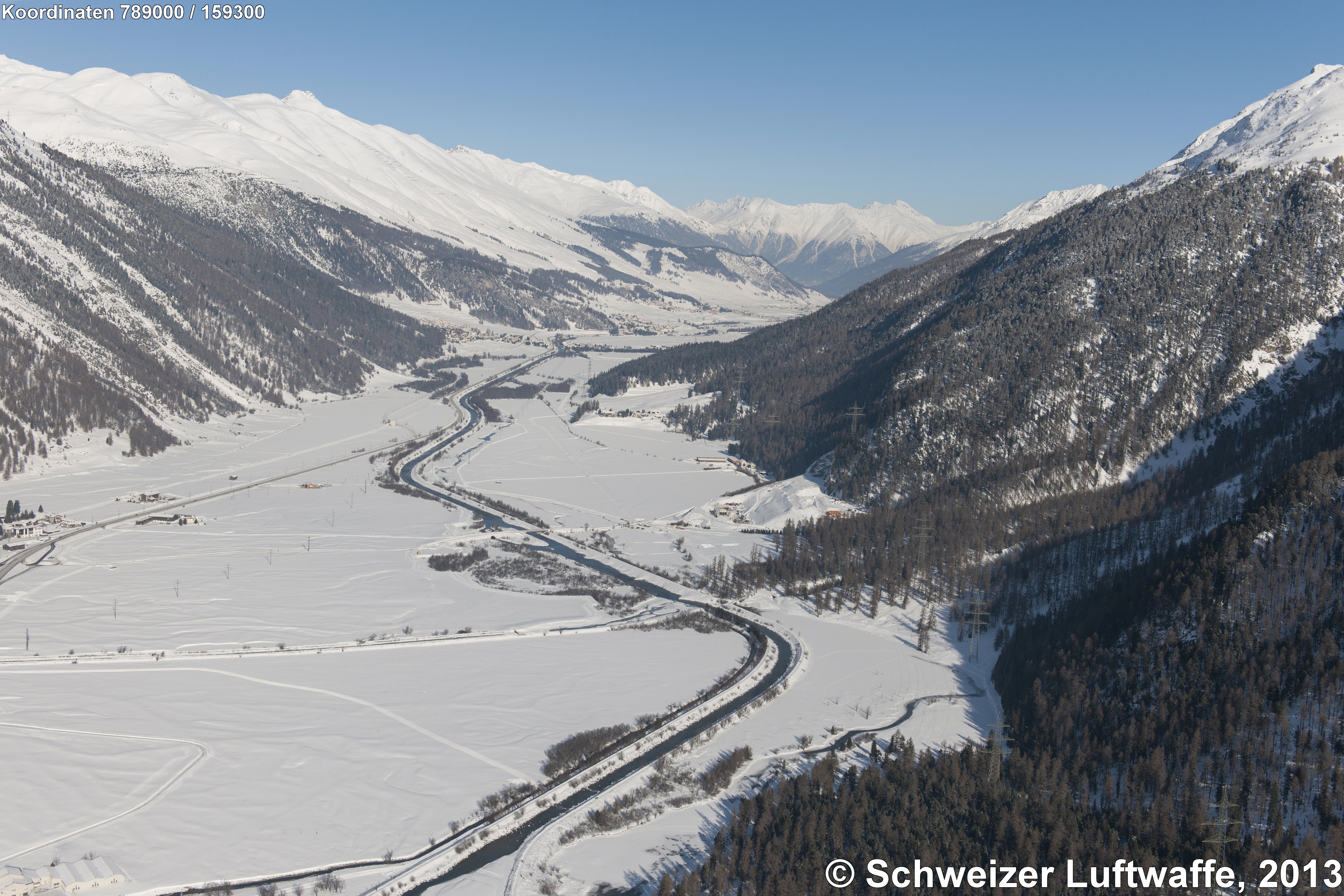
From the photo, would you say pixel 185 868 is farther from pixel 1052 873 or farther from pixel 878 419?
pixel 878 419

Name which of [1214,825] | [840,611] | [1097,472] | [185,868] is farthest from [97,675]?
[1097,472]

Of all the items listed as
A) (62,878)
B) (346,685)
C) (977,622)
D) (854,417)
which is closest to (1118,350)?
(854,417)

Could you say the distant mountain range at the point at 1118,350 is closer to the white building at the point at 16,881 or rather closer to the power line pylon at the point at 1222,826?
the power line pylon at the point at 1222,826

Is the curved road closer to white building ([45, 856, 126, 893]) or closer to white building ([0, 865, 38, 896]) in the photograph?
white building ([45, 856, 126, 893])

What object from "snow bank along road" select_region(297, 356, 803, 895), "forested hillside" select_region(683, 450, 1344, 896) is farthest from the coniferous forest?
"snow bank along road" select_region(297, 356, 803, 895)

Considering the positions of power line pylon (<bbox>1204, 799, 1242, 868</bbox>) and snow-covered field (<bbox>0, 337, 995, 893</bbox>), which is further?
snow-covered field (<bbox>0, 337, 995, 893</bbox>)

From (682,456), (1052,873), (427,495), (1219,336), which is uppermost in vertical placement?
(1219,336)

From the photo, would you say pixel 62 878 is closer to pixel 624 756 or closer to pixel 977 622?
pixel 624 756

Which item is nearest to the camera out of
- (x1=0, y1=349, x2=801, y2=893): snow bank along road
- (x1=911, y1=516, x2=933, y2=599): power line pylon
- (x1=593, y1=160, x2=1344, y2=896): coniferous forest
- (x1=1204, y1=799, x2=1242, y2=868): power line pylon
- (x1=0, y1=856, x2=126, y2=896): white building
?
(x1=0, y1=856, x2=126, y2=896): white building
